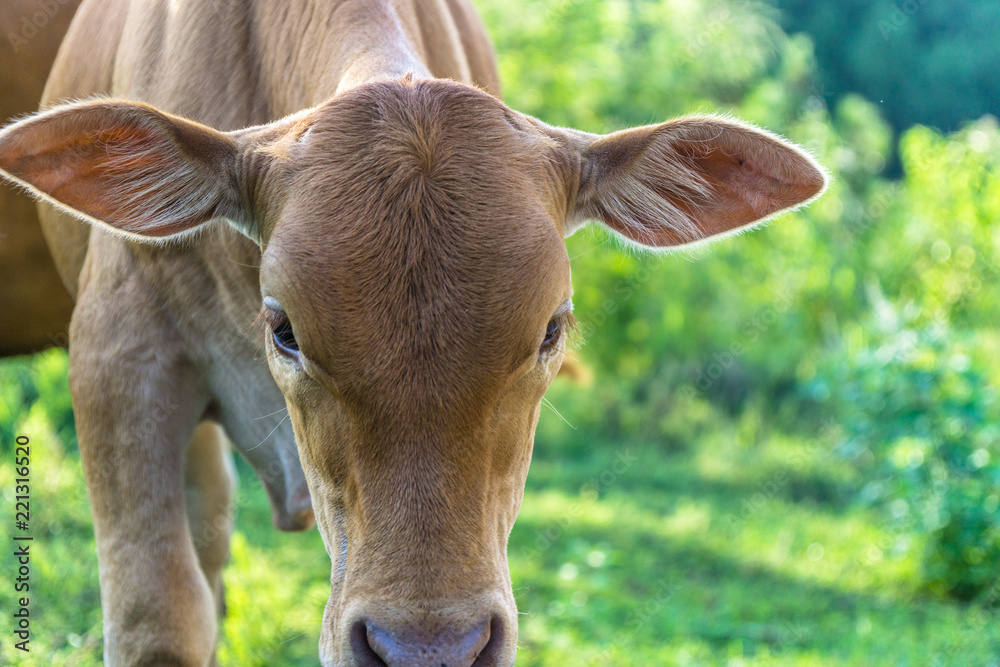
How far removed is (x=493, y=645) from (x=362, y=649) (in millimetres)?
259

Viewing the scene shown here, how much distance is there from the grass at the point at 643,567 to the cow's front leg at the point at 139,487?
54cm

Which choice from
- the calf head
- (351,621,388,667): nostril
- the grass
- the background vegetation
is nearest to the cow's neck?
the calf head

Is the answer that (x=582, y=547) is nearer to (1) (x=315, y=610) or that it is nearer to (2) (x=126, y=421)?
(1) (x=315, y=610)

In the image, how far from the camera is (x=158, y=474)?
3.09m

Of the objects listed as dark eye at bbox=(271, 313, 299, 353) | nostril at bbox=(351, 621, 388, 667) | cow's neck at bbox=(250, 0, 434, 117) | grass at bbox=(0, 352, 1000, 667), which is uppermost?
cow's neck at bbox=(250, 0, 434, 117)

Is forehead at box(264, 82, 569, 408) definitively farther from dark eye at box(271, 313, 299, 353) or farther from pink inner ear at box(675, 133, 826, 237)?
pink inner ear at box(675, 133, 826, 237)

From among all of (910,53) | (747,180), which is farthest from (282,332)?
(910,53)

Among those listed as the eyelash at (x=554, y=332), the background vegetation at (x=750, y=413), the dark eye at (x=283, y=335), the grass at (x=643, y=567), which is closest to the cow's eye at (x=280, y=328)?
the dark eye at (x=283, y=335)

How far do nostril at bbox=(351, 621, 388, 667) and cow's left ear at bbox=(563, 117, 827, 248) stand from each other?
122 centimetres

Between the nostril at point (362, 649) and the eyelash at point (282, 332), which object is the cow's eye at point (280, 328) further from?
the nostril at point (362, 649)

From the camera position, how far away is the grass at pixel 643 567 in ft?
16.7

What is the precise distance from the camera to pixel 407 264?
2.14 metres

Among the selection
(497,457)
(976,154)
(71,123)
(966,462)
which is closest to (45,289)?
(71,123)

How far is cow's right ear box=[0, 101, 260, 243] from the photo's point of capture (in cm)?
247
